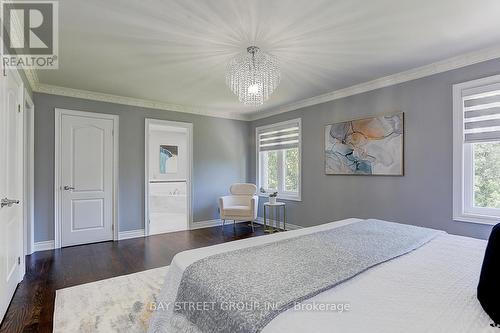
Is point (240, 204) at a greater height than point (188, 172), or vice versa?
point (188, 172)

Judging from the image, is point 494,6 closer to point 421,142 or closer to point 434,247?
point 421,142

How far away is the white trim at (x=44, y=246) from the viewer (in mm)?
3804

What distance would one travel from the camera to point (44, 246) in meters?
3.86

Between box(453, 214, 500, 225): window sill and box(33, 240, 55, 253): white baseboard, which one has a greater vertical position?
box(453, 214, 500, 225): window sill

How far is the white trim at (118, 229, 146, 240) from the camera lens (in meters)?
4.44

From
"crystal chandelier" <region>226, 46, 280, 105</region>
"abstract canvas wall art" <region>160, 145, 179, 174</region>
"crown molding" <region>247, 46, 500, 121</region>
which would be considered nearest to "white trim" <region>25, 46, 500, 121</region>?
"crown molding" <region>247, 46, 500, 121</region>

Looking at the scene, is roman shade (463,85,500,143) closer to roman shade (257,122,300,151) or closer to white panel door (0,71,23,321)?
roman shade (257,122,300,151)

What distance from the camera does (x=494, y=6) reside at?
201 centimetres

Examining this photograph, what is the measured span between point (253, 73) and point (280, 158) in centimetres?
268

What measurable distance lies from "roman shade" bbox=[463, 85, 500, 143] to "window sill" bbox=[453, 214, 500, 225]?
800 mm

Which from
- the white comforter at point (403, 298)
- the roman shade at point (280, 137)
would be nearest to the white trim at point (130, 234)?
the roman shade at point (280, 137)

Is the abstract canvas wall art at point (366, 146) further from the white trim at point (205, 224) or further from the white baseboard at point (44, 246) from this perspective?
the white baseboard at point (44, 246)

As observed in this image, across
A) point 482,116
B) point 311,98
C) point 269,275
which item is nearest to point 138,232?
point 311,98

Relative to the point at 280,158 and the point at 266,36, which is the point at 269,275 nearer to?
the point at 266,36
